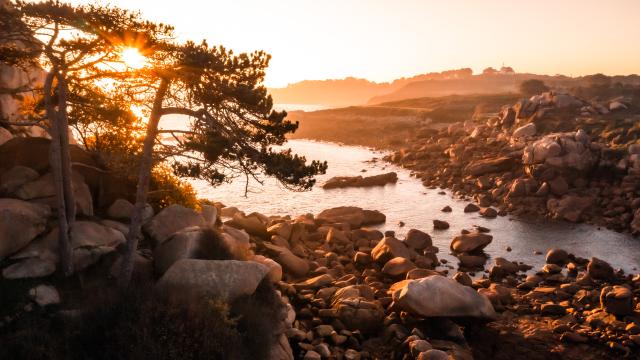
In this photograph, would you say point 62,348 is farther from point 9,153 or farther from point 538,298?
point 538,298

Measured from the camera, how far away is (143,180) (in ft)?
42.0

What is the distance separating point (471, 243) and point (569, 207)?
1271cm

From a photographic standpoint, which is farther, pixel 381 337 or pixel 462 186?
pixel 462 186

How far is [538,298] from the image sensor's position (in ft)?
63.5

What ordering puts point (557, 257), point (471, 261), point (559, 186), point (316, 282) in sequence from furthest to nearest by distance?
point (559, 186), point (557, 257), point (471, 261), point (316, 282)

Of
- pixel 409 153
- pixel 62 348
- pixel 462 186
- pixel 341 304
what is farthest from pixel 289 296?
pixel 409 153

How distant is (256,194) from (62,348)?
3163 centimetres

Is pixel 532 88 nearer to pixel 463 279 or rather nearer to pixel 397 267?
pixel 463 279

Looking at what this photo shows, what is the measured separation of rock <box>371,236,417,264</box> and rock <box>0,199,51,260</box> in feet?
48.4

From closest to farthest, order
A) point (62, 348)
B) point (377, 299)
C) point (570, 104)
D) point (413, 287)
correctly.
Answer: point (62, 348)
point (413, 287)
point (377, 299)
point (570, 104)

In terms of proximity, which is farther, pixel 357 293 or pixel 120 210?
pixel 120 210

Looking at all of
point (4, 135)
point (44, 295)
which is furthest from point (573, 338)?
point (4, 135)

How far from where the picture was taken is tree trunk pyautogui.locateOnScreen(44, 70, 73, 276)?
12.6 m

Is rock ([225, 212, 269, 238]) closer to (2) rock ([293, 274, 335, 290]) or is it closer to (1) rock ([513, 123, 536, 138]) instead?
(2) rock ([293, 274, 335, 290])
